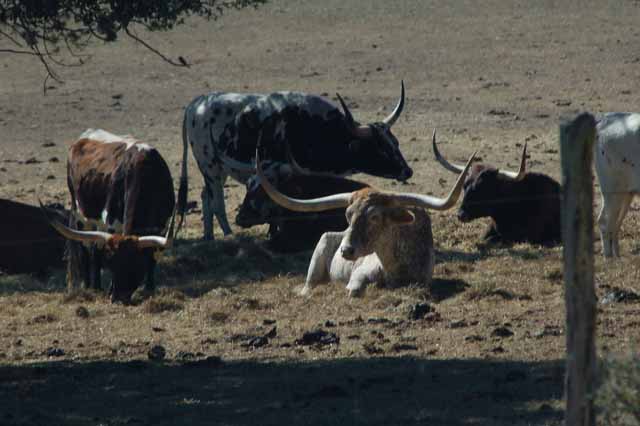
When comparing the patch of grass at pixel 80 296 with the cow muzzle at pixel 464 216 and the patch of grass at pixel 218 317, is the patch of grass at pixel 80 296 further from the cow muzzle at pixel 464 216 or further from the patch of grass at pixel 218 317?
the cow muzzle at pixel 464 216

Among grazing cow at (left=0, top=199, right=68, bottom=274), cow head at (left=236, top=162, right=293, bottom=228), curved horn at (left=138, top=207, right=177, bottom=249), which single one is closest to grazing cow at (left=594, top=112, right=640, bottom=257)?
cow head at (left=236, top=162, right=293, bottom=228)

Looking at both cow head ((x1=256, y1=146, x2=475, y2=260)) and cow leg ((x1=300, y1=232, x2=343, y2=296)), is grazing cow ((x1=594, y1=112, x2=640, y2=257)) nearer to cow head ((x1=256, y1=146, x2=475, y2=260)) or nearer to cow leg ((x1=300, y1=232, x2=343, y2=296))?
cow head ((x1=256, y1=146, x2=475, y2=260))

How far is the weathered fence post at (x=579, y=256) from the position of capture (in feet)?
19.5

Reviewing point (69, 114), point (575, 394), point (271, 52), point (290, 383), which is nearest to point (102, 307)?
point (290, 383)

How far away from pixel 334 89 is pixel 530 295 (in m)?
17.7

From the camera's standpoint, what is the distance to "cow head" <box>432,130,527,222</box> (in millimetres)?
14984

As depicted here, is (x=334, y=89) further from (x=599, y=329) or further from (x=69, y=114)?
(x=599, y=329)

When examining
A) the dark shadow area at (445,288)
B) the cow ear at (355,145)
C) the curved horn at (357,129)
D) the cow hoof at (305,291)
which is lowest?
the cow hoof at (305,291)

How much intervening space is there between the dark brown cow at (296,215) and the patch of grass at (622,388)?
8.83 m

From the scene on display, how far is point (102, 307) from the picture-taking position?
1257cm

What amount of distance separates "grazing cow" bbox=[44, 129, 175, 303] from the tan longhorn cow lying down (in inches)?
64.4

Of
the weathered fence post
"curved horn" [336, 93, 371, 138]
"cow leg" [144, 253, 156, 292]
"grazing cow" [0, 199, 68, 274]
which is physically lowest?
"grazing cow" [0, 199, 68, 274]

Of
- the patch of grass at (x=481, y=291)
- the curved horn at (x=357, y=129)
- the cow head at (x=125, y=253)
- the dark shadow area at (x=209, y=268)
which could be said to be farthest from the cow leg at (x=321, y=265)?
the curved horn at (x=357, y=129)

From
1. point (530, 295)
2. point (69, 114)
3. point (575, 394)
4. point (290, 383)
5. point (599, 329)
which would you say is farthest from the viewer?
point (69, 114)
